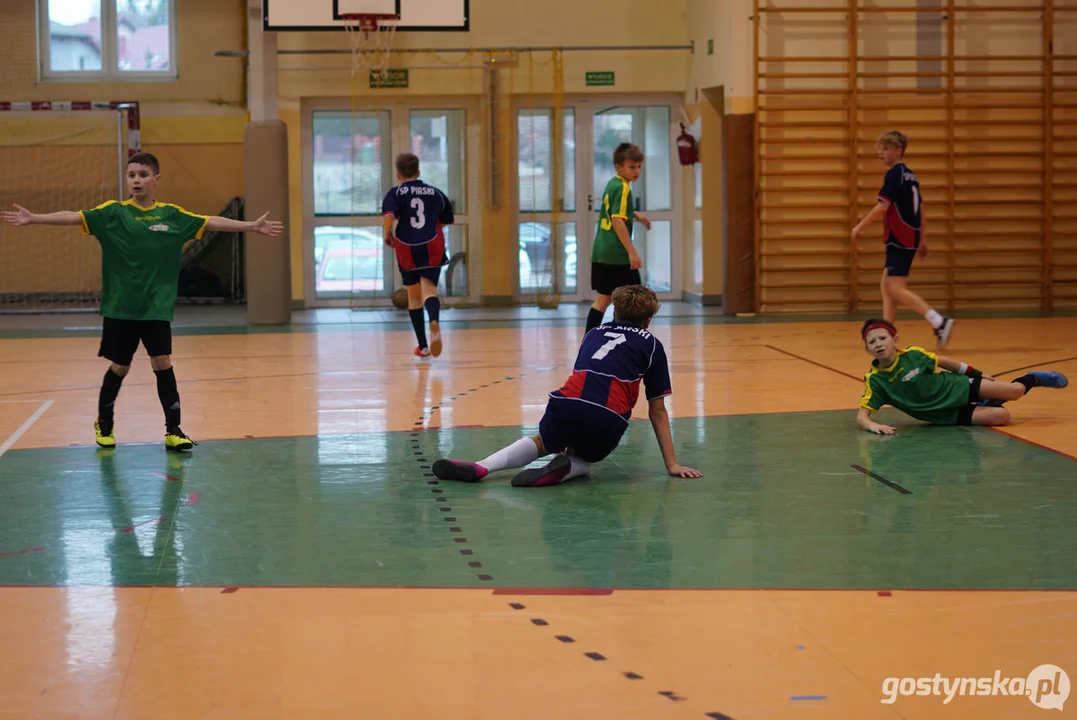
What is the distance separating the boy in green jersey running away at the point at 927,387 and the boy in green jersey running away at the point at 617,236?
3159 millimetres

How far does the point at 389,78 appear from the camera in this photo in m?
16.8

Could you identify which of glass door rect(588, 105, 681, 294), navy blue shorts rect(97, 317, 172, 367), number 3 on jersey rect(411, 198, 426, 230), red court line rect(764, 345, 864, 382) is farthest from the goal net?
navy blue shorts rect(97, 317, 172, 367)

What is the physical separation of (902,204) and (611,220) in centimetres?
251

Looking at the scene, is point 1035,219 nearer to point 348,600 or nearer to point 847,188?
point 847,188

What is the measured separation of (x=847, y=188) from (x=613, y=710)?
12974mm

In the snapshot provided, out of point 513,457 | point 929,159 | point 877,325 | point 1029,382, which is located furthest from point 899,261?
point 513,457

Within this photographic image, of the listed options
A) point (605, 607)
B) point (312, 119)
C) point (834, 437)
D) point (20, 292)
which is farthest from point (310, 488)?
point (20, 292)

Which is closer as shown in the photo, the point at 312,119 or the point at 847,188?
the point at 847,188

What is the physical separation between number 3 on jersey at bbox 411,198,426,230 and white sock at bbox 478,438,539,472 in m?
5.18

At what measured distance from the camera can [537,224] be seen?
57.1 feet

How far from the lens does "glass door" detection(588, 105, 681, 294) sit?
17.5 metres

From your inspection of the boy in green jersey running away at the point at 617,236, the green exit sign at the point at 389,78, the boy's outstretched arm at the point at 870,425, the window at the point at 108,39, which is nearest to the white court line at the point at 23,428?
the boy in green jersey running away at the point at 617,236

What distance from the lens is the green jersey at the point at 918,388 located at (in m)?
7.15
